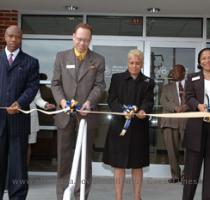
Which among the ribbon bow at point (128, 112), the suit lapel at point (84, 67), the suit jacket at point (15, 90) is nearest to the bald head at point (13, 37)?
the suit jacket at point (15, 90)

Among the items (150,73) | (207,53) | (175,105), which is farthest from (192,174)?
(150,73)

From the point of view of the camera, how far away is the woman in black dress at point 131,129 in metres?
5.10

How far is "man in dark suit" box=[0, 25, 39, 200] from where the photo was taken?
182 inches

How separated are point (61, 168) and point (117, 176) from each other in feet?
2.33

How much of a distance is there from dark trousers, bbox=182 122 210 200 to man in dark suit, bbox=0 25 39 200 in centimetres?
173

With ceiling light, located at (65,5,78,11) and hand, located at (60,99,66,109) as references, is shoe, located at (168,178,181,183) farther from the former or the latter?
hand, located at (60,99,66,109)

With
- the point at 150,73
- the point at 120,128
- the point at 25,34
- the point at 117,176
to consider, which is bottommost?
Answer: the point at 117,176

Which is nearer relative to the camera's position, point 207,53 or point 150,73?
point 207,53

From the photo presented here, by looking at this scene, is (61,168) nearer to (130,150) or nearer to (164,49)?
(130,150)

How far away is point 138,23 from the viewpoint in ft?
26.2

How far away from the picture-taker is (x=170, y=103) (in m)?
7.43

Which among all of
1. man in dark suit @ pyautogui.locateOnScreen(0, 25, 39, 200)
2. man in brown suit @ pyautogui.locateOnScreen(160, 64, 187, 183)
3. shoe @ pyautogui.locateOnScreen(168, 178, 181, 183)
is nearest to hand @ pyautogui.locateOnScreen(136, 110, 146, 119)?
man in dark suit @ pyautogui.locateOnScreen(0, 25, 39, 200)

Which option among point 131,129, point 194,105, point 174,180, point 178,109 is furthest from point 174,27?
point 194,105

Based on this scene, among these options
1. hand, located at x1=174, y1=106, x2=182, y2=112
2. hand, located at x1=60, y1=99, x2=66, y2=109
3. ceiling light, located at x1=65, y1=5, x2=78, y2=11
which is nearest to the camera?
hand, located at x1=60, y1=99, x2=66, y2=109
